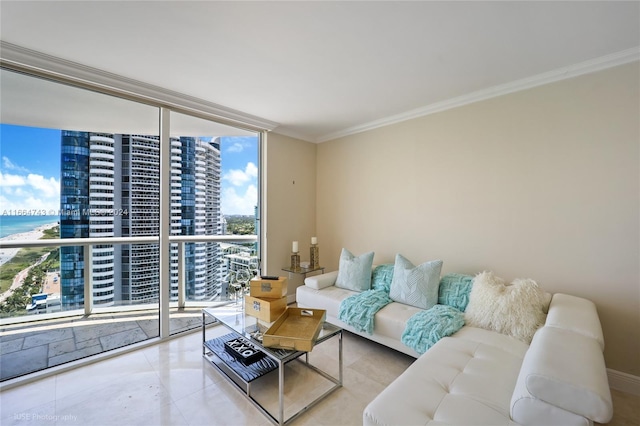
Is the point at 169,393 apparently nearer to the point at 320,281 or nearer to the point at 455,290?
the point at 320,281

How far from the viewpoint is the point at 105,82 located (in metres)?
2.31

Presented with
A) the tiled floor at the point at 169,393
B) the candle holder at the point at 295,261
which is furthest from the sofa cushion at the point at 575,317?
the candle holder at the point at 295,261

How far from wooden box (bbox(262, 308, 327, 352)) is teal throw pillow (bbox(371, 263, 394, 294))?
1.05m

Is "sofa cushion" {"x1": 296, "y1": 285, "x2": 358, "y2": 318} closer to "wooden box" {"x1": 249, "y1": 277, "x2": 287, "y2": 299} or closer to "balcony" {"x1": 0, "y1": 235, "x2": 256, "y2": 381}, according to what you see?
"wooden box" {"x1": 249, "y1": 277, "x2": 287, "y2": 299}

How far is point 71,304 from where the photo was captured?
2600 mm

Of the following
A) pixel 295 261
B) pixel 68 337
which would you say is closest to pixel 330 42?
pixel 295 261

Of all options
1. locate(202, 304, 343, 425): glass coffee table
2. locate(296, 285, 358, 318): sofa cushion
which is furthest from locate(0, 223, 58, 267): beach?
locate(296, 285, 358, 318): sofa cushion

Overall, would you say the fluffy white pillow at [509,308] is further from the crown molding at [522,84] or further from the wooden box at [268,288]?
the crown molding at [522,84]

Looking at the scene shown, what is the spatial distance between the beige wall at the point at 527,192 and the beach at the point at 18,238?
2215mm

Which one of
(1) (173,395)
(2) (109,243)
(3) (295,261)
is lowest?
(1) (173,395)

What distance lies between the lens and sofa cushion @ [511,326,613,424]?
1.06m

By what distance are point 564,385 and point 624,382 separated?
1.68 meters

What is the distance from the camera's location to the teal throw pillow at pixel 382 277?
2977 mm

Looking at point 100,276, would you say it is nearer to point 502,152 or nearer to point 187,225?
point 187,225
